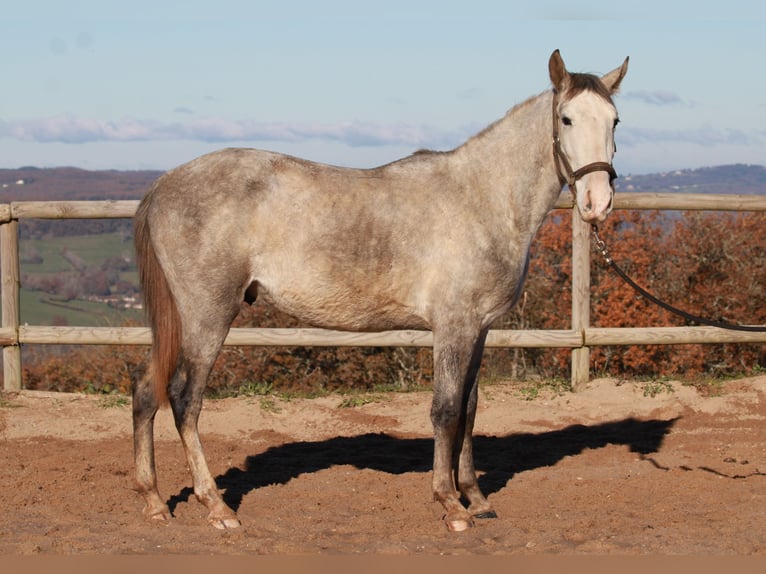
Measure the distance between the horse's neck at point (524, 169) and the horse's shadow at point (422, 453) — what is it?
5.91 ft

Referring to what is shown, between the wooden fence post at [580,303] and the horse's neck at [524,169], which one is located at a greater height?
the horse's neck at [524,169]

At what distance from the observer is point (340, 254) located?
492cm

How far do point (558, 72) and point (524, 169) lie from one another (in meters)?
0.57

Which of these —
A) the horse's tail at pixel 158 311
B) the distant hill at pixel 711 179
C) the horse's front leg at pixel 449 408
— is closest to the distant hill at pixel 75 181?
the distant hill at pixel 711 179

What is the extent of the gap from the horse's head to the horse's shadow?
208 cm

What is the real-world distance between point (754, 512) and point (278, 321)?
5928mm

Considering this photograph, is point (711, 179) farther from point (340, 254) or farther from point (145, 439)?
point (145, 439)

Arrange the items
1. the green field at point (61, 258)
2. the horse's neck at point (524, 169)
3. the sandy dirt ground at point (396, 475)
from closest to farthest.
A: the sandy dirt ground at point (396, 475) < the horse's neck at point (524, 169) < the green field at point (61, 258)

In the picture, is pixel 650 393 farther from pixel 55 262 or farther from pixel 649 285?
pixel 55 262

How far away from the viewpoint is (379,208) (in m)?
4.98

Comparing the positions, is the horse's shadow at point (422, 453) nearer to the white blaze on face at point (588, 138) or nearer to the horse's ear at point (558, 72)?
the white blaze on face at point (588, 138)

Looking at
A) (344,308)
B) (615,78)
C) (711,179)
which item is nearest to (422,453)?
(344,308)

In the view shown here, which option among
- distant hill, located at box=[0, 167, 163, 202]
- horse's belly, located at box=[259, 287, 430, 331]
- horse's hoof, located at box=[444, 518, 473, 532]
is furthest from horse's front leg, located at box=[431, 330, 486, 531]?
distant hill, located at box=[0, 167, 163, 202]

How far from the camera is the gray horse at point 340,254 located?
4879mm
